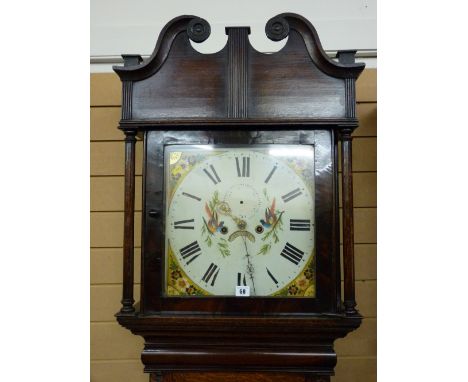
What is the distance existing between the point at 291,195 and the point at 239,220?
161 millimetres

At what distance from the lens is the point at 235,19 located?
53.9 inches

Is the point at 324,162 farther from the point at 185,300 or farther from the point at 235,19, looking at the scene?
the point at 235,19

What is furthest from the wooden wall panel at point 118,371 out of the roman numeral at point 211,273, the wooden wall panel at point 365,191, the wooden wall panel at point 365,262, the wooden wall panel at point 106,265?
the wooden wall panel at point 365,191

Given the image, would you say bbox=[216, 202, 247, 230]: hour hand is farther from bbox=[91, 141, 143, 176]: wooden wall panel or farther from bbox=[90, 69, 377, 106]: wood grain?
bbox=[90, 69, 377, 106]: wood grain

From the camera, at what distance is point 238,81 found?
1040mm

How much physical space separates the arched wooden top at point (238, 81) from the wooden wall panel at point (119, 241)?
1.14ft

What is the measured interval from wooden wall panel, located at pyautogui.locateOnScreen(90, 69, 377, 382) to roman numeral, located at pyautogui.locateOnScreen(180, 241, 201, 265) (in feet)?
1.14

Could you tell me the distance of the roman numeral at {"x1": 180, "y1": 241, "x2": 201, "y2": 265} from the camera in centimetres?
103

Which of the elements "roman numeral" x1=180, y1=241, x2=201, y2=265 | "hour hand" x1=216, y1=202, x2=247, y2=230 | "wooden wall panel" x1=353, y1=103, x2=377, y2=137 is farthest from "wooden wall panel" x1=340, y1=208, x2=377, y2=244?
"roman numeral" x1=180, y1=241, x2=201, y2=265

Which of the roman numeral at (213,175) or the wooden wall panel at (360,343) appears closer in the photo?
the roman numeral at (213,175)

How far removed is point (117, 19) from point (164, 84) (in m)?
0.53

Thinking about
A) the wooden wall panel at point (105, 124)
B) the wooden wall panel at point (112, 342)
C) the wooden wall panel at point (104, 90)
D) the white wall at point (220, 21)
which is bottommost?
the wooden wall panel at point (112, 342)

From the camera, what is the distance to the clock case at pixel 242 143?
1.01m

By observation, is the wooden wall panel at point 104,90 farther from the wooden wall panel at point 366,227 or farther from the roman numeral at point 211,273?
the wooden wall panel at point 366,227
